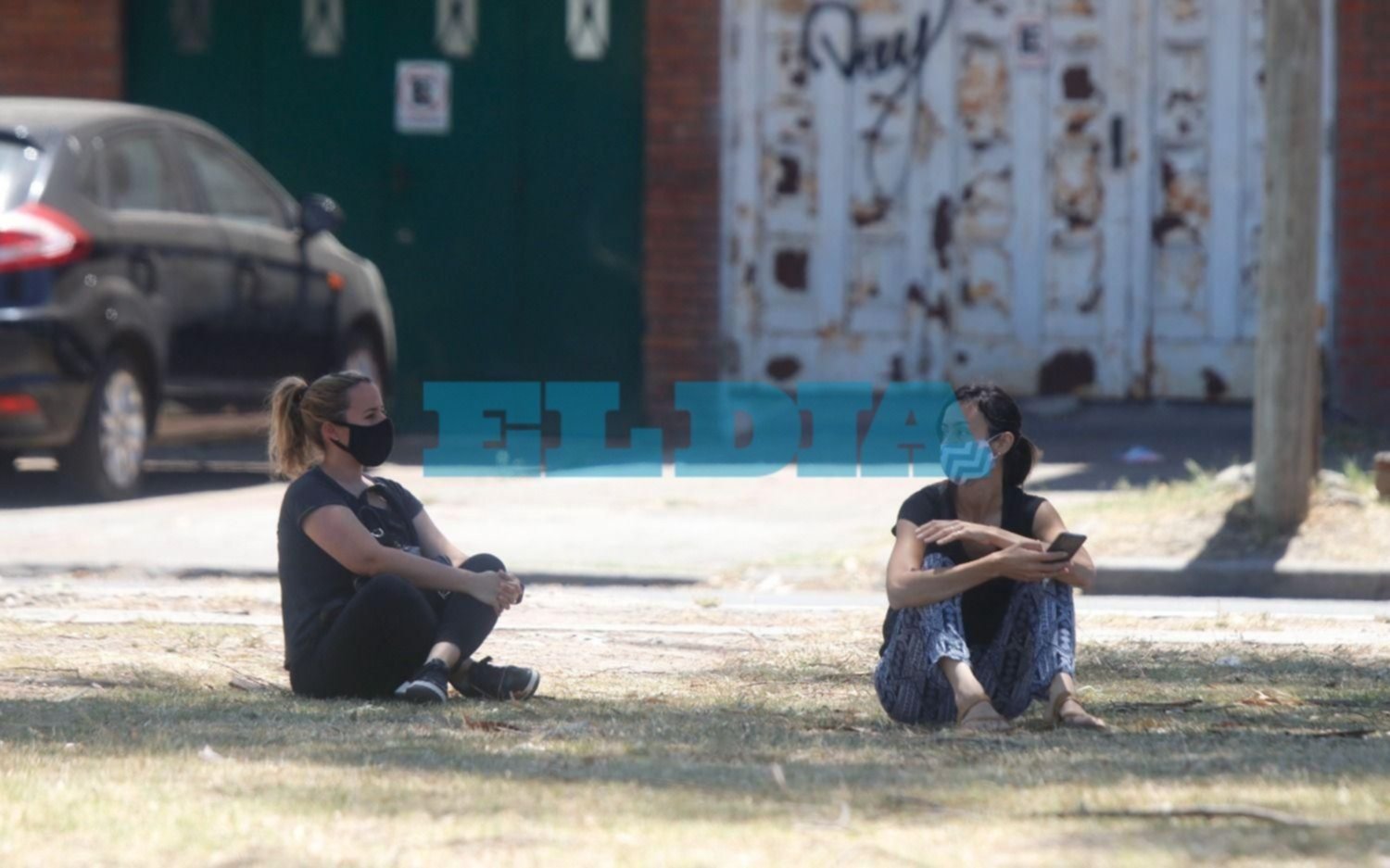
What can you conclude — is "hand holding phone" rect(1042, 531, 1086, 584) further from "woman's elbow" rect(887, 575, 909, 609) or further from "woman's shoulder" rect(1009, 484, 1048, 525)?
"woman's elbow" rect(887, 575, 909, 609)

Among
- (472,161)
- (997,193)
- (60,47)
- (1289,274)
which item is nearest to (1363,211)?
(997,193)

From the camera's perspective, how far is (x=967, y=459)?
5.83 m

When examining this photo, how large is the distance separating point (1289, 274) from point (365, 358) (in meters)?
5.36

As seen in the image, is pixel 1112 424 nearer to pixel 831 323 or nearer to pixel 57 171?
pixel 831 323

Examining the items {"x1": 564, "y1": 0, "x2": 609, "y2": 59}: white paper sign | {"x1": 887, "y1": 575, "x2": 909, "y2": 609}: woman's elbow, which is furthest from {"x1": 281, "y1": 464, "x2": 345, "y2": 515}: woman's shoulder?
{"x1": 564, "y1": 0, "x2": 609, "y2": 59}: white paper sign

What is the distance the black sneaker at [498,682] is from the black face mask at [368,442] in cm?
61

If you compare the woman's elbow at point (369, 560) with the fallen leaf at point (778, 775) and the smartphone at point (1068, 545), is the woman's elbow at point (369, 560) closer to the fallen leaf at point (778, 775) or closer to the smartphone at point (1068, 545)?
the fallen leaf at point (778, 775)

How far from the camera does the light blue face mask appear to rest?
5.82 m

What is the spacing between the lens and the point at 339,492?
6.15 meters

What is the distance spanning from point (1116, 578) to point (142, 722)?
436cm

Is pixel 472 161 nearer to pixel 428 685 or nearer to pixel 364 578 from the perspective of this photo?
pixel 364 578

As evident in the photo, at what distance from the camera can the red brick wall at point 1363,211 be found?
13.3 meters

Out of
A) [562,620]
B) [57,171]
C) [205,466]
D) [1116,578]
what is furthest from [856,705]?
[205,466]

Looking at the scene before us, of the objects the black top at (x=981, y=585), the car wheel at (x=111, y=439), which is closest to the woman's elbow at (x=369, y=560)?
the black top at (x=981, y=585)
